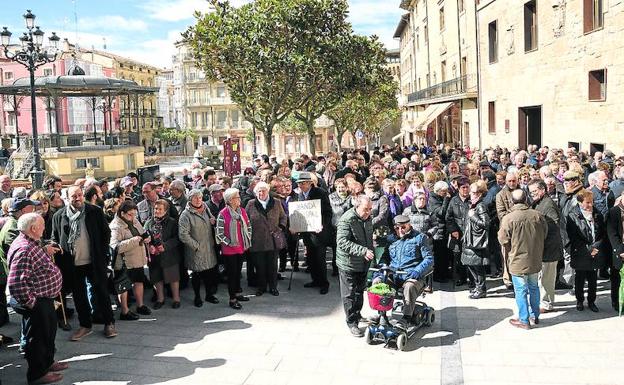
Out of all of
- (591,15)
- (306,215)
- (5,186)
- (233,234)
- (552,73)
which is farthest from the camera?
(552,73)

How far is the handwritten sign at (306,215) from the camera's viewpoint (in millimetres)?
9289

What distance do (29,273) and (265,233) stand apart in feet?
12.2

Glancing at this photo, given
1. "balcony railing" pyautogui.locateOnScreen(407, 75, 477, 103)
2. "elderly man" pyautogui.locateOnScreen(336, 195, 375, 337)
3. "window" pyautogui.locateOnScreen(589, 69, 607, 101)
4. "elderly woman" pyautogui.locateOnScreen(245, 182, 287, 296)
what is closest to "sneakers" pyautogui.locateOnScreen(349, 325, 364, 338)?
"elderly man" pyautogui.locateOnScreen(336, 195, 375, 337)

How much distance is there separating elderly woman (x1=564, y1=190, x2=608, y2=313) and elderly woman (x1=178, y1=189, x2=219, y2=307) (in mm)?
5002

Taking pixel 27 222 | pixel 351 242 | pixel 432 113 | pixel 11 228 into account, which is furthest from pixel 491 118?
pixel 27 222

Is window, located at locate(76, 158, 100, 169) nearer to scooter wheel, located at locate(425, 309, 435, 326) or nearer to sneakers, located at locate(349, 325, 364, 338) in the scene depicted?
sneakers, located at locate(349, 325, 364, 338)

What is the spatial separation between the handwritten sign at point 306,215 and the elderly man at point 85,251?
9.96 ft

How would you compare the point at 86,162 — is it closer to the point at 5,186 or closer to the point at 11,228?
the point at 5,186

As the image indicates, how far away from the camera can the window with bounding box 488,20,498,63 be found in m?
25.5

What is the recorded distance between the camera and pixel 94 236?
286 inches

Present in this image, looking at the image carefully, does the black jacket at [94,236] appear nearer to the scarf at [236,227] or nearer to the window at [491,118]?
the scarf at [236,227]

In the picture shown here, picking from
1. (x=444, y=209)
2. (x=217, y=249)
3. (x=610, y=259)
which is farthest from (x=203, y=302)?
(x=610, y=259)

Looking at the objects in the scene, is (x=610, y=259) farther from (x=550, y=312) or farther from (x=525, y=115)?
(x=525, y=115)

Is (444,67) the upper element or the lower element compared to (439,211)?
upper
